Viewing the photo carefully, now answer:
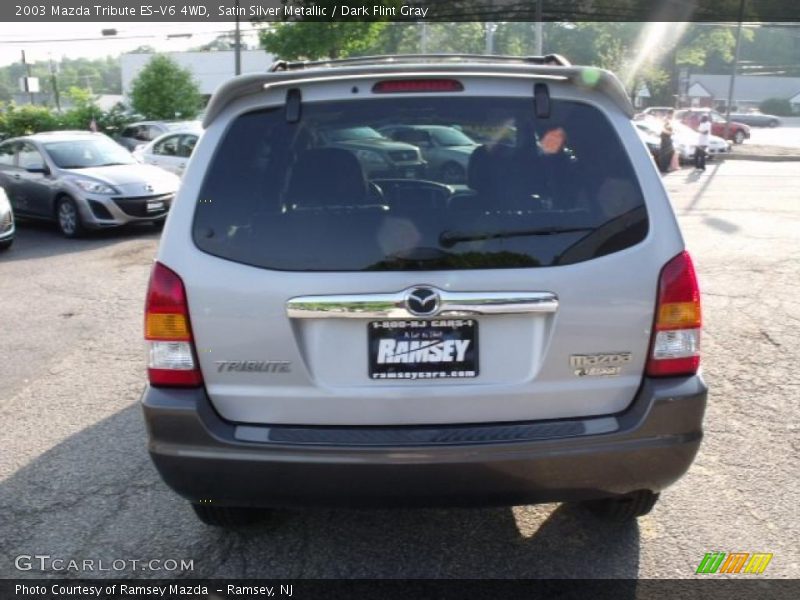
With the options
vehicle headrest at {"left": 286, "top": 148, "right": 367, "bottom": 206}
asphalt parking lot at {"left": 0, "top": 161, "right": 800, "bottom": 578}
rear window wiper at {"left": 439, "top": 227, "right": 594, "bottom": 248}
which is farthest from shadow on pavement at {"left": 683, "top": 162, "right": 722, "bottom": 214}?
vehicle headrest at {"left": 286, "top": 148, "right": 367, "bottom": 206}

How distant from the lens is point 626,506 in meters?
3.31

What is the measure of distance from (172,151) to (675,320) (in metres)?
14.3

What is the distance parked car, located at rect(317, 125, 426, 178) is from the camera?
2924 millimetres

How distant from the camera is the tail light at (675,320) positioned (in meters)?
2.73

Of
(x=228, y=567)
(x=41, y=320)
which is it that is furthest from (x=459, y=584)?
(x=41, y=320)

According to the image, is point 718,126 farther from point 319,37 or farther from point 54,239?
point 54,239

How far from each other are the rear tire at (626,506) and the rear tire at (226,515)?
147 centimetres

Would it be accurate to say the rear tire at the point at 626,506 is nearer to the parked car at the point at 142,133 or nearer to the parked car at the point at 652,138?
the parked car at the point at 652,138

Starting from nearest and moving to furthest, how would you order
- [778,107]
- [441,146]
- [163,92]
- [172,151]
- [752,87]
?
[441,146]
[172,151]
[163,92]
[778,107]
[752,87]

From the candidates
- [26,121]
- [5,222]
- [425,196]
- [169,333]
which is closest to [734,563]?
[425,196]

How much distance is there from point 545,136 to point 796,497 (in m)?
2.23

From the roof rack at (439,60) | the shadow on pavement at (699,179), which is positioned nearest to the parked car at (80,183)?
the roof rack at (439,60)

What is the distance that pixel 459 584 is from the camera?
308 cm

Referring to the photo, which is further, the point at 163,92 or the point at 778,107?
the point at 778,107
